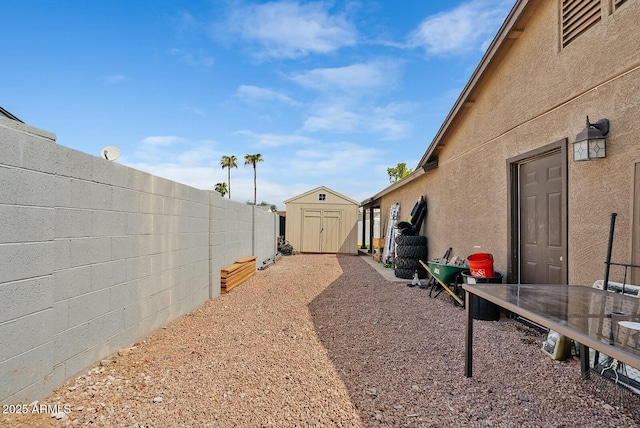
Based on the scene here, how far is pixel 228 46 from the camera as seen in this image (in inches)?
355

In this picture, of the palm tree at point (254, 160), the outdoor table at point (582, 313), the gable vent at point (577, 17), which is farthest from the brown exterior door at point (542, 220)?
the palm tree at point (254, 160)

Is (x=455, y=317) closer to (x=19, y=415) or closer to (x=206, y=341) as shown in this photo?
(x=206, y=341)

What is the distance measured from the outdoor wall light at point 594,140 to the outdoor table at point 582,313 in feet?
4.35

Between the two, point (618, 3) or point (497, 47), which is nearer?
point (618, 3)

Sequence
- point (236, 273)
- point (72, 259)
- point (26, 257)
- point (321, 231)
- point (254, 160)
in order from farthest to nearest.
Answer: point (254, 160)
point (321, 231)
point (236, 273)
point (72, 259)
point (26, 257)

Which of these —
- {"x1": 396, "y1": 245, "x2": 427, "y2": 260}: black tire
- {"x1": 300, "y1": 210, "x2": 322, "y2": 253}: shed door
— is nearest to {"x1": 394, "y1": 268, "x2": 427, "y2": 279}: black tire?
{"x1": 396, "y1": 245, "x2": 427, "y2": 260}: black tire

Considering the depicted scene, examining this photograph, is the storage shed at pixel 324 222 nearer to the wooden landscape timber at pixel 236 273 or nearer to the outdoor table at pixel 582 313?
the wooden landscape timber at pixel 236 273

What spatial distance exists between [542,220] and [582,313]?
2.78m

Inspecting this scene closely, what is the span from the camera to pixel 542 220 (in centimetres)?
453

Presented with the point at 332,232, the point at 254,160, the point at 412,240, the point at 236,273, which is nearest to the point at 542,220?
the point at 412,240

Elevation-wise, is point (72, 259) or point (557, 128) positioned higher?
point (557, 128)

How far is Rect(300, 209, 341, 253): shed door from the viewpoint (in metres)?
16.8

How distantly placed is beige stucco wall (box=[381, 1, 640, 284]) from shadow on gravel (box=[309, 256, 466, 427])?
5.02 feet

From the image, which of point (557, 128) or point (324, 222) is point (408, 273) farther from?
point (324, 222)
